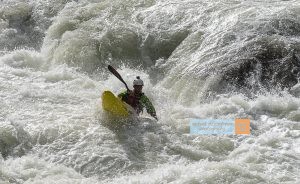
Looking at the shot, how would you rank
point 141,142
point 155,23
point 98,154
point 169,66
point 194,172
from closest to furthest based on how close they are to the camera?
point 194,172, point 98,154, point 141,142, point 169,66, point 155,23

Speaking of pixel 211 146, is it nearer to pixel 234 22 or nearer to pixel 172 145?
pixel 172 145

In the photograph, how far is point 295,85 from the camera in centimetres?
775

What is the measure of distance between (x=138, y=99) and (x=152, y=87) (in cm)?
126

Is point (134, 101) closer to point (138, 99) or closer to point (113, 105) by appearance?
point (138, 99)

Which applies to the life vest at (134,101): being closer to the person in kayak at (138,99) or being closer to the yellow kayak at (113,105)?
the person in kayak at (138,99)

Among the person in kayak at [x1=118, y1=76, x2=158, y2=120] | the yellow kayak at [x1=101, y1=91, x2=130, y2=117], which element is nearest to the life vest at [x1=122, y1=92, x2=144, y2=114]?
the person in kayak at [x1=118, y1=76, x2=158, y2=120]

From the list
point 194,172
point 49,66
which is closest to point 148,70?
point 49,66

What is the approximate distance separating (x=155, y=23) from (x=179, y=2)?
92 centimetres

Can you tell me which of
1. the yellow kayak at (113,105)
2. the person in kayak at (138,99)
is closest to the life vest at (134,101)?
the person in kayak at (138,99)

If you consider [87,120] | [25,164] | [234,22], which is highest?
[234,22]

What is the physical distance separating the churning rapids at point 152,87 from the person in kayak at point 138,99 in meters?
0.21

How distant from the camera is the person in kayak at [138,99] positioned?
23.1ft

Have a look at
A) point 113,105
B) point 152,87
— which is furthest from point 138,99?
point 152,87

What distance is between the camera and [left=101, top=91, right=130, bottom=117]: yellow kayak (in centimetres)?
683
